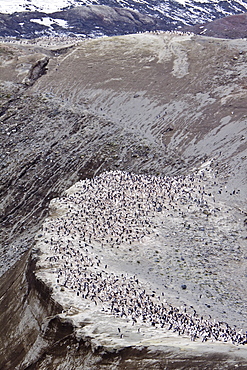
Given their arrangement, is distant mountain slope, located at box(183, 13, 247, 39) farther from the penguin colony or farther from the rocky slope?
the penguin colony

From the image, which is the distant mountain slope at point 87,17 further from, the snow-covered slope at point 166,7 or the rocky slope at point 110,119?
the rocky slope at point 110,119

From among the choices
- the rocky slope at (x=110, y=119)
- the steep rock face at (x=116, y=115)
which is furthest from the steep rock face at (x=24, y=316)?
the steep rock face at (x=116, y=115)

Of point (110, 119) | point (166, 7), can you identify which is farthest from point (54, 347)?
point (166, 7)

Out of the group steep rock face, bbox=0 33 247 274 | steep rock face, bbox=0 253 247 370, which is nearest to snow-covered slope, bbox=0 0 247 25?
steep rock face, bbox=0 33 247 274

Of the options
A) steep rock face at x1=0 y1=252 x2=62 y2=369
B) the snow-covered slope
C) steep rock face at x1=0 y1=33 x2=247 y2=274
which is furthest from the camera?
the snow-covered slope

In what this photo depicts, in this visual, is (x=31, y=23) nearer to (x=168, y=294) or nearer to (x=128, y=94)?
(x=128, y=94)

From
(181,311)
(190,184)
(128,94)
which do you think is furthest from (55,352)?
(128,94)

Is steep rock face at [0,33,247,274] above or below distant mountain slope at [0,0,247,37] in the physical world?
above

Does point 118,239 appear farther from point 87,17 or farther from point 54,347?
point 87,17
